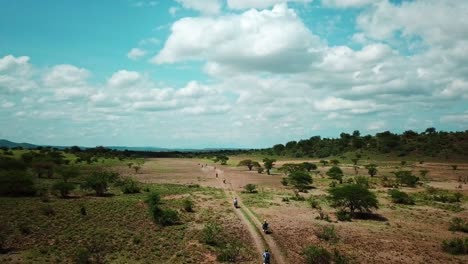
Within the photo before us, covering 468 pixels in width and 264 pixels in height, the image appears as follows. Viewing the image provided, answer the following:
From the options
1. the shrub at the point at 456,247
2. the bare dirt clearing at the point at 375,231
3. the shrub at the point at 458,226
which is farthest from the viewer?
the shrub at the point at 458,226

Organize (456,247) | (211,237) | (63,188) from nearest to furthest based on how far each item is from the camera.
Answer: (456,247), (211,237), (63,188)

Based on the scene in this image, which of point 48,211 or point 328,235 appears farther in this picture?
point 48,211

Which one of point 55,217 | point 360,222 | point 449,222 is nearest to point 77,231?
point 55,217

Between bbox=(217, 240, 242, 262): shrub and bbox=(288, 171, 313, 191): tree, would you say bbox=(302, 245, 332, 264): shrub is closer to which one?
bbox=(217, 240, 242, 262): shrub

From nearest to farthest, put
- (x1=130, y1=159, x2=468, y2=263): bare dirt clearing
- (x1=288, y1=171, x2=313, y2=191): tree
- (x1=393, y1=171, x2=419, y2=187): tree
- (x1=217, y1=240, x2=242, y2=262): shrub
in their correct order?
(x1=217, y1=240, x2=242, y2=262): shrub < (x1=130, y1=159, x2=468, y2=263): bare dirt clearing < (x1=288, y1=171, x2=313, y2=191): tree < (x1=393, y1=171, x2=419, y2=187): tree

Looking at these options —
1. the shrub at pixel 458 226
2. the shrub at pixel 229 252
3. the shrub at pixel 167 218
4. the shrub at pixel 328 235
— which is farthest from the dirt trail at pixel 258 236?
the shrub at pixel 458 226

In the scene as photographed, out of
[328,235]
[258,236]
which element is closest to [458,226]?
[328,235]

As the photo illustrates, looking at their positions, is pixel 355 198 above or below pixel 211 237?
above

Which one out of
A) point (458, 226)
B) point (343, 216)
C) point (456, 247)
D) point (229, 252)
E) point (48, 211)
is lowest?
point (229, 252)

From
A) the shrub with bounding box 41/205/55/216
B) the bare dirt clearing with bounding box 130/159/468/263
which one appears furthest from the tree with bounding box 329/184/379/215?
the shrub with bounding box 41/205/55/216

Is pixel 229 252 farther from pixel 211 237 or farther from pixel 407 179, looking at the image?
pixel 407 179

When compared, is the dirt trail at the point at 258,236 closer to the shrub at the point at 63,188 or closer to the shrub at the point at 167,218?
the shrub at the point at 167,218
